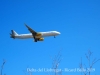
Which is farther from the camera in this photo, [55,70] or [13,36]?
[13,36]

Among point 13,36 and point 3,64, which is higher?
point 13,36

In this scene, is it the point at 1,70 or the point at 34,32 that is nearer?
the point at 1,70

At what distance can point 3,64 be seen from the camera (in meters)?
33.0

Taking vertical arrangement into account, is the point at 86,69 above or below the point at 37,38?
below

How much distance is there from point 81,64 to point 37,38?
886 inches

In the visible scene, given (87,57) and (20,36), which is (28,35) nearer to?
(20,36)

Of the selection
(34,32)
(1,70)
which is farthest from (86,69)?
(34,32)

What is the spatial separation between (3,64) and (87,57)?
11.6 m

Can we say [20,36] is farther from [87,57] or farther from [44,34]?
[87,57]

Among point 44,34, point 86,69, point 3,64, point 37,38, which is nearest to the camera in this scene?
point 86,69

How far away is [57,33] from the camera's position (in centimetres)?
6681

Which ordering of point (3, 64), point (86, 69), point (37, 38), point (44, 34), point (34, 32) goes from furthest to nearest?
1. point (44, 34)
2. point (34, 32)
3. point (37, 38)
4. point (3, 64)
5. point (86, 69)

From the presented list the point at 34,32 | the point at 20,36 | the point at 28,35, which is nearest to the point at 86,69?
the point at 34,32

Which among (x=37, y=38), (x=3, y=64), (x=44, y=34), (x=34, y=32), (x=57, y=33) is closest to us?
(x=3, y=64)
